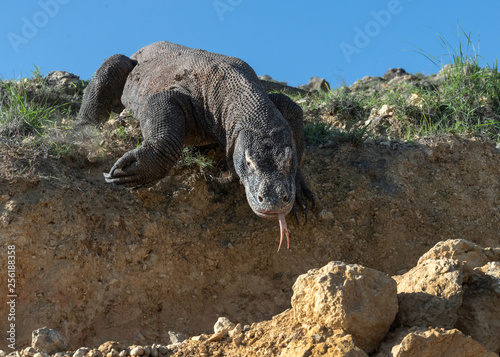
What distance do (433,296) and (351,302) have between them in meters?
0.51

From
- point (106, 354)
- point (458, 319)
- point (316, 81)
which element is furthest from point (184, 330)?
point (316, 81)

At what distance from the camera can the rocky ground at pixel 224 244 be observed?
296 centimetres

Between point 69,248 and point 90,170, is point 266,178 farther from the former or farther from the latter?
point 90,170

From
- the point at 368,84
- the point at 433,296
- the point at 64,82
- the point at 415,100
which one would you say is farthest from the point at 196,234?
the point at 368,84

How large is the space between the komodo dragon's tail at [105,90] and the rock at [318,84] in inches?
167

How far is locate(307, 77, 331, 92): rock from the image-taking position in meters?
10.5

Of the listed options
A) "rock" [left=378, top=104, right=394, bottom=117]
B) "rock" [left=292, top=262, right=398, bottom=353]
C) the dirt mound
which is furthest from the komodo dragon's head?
"rock" [left=378, top=104, right=394, bottom=117]

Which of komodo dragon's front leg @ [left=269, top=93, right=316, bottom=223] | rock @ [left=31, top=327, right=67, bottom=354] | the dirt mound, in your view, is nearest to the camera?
rock @ [left=31, top=327, right=67, bottom=354]

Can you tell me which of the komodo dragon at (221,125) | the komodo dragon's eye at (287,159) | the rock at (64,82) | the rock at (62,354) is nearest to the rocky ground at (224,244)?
the rock at (62,354)

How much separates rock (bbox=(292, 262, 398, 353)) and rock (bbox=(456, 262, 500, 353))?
0.46m

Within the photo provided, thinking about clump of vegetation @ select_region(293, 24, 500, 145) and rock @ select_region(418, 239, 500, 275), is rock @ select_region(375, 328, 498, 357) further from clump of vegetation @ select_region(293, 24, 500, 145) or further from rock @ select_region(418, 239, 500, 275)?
clump of vegetation @ select_region(293, 24, 500, 145)

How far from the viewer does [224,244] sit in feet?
17.1

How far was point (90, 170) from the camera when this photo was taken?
5605 millimetres

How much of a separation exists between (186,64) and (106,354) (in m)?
3.70
